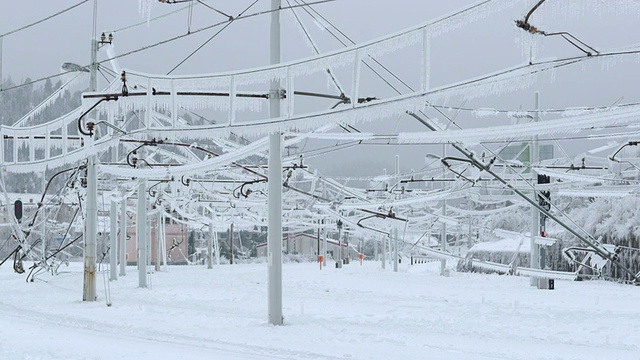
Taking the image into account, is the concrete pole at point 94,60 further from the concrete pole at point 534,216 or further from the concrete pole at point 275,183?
the concrete pole at point 534,216

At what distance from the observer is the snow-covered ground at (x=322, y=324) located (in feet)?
36.8

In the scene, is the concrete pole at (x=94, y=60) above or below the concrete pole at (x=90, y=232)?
above

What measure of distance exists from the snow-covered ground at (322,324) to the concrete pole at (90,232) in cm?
58

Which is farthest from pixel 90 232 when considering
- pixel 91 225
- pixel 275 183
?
pixel 275 183

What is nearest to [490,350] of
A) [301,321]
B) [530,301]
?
[301,321]

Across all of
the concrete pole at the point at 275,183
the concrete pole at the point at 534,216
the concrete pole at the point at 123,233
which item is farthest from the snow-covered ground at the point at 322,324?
the concrete pole at the point at 123,233

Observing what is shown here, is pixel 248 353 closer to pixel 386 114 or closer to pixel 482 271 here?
pixel 386 114

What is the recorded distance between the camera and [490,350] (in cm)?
1171

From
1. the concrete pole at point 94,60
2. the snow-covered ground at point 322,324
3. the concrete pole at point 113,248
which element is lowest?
the snow-covered ground at point 322,324

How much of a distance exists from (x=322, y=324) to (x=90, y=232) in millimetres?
7524

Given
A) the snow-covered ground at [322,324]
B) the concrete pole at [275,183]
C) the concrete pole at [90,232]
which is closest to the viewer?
the snow-covered ground at [322,324]

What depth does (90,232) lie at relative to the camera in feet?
63.4

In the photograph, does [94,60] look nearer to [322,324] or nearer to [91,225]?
[91,225]

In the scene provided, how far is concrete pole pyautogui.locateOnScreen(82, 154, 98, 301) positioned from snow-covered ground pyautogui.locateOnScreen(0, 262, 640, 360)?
58 cm
